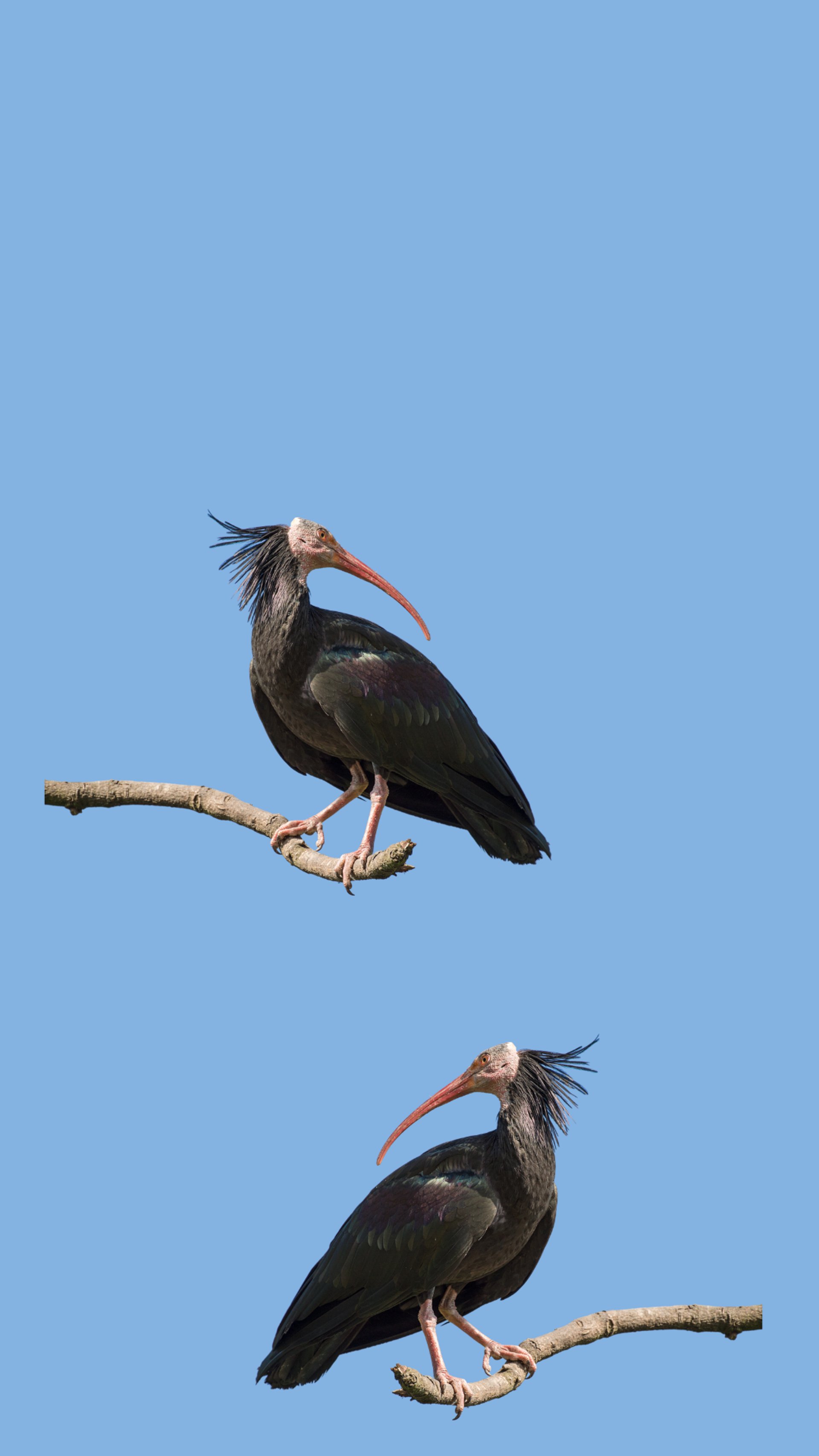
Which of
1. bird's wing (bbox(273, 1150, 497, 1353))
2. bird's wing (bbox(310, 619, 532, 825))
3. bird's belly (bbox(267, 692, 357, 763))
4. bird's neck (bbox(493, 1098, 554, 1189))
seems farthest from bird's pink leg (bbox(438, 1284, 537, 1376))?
bird's belly (bbox(267, 692, 357, 763))

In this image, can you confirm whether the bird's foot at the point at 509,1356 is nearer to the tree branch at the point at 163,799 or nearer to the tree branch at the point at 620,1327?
the tree branch at the point at 620,1327

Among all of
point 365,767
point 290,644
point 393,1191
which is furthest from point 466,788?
point 393,1191

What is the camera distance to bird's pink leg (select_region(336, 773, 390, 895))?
22.3 ft

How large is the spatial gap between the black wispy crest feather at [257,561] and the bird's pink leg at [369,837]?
882 mm

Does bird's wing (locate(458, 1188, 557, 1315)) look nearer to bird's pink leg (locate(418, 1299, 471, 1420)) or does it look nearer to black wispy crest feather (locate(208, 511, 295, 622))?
bird's pink leg (locate(418, 1299, 471, 1420))

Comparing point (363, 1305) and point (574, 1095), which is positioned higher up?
point (574, 1095)

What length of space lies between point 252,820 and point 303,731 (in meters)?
0.69

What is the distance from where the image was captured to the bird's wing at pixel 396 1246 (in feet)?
21.0

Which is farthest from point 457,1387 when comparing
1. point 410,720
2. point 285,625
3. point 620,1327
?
point 285,625

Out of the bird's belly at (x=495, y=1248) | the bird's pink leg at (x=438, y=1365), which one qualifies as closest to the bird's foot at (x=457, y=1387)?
the bird's pink leg at (x=438, y=1365)

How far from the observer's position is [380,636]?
7043 millimetres

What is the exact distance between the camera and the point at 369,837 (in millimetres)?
6938

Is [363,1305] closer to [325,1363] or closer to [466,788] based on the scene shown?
[325,1363]

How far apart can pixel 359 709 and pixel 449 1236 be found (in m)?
2.08
